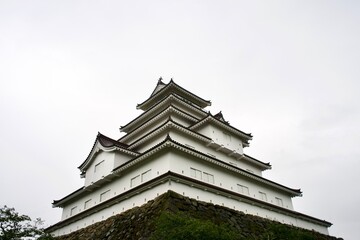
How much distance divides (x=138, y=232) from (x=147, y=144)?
9688 mm

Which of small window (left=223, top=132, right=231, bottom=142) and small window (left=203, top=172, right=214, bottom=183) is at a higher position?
small window (left=223, top=132, right=231, bottom=142)

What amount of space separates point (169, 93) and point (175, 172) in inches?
523

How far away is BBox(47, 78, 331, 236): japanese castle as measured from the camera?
19723 millimetres

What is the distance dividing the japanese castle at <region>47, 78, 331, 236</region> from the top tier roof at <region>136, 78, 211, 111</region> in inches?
4.7

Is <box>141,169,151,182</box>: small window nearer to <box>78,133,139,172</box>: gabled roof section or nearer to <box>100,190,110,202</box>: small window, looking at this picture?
<box>78,133,139,172</box>: gabled roof section

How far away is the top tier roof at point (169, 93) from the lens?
30992 mm

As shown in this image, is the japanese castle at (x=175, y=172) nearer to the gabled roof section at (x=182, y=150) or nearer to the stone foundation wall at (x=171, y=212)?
the gabled roof section at (x=182, y=150)

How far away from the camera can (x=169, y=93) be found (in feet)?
103

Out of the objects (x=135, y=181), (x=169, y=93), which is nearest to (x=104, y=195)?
(x=135, y=181)

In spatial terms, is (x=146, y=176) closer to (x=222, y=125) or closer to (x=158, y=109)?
(x=222, y=125)

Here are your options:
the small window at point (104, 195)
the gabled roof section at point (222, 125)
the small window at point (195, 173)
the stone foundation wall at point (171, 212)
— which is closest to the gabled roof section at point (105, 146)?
the small window at point (104, 195)

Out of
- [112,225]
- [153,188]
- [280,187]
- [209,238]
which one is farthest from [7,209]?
[280,187]

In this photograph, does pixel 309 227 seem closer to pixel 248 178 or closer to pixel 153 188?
pixel 248 178

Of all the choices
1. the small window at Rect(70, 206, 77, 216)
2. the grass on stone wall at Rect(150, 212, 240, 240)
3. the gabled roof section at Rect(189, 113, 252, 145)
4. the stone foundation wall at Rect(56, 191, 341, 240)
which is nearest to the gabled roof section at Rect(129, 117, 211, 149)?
the gabled roof section at Rect(189, 113, 252, 145)
